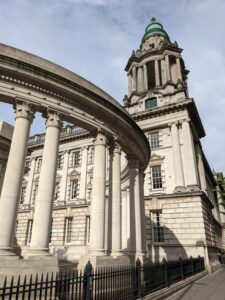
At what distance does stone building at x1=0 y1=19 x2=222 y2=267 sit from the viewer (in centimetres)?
2495

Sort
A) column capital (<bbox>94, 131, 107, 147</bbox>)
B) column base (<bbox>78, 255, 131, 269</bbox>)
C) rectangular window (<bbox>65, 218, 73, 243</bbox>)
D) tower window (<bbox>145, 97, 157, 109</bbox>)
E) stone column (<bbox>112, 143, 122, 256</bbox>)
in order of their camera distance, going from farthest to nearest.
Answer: tower window (<bbox>145, 97, 157, 109</bbox>)
rectangular window (<bbox>65, 218, 73, 243</bbox>)
column capital (<bbox>94, 131, 107, 147</bbox>)
stone column (<bbox>112, 143, 122, 256</bbox>)
column base (<bbox>78, 255, 131, 269</bbox>)

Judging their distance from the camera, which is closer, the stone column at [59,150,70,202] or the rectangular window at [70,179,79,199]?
the rectangular window at [70,179,79,199]

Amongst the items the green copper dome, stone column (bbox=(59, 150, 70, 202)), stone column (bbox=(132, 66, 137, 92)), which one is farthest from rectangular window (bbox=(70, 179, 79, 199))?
the green copper dome

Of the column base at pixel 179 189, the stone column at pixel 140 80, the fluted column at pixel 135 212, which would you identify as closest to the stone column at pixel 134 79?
the stone column at pixel 140 80

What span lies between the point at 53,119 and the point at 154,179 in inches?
833

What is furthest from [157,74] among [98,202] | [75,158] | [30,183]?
[98,202]

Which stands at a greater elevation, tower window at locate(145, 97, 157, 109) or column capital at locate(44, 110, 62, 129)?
tower window at locate(145, 97, 157, 109)

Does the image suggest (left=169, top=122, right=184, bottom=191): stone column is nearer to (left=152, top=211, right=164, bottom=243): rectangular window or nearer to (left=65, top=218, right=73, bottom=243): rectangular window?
(left=152, top=211, right=164, bottom=243): rectangular window

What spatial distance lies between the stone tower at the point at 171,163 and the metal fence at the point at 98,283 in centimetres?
1279

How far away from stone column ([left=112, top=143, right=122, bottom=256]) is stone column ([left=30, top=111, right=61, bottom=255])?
416cm

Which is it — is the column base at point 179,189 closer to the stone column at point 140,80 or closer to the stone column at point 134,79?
the stone column at point 140,80

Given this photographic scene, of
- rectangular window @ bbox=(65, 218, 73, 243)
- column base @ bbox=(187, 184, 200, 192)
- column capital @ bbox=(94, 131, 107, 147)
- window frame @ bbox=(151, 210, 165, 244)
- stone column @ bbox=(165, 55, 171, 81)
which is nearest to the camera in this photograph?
column capital @ bbox=(94, 131, 107, 147)

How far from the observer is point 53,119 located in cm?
1100

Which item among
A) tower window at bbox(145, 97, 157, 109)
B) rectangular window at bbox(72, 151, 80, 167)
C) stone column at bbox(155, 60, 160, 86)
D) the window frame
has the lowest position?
the window frame
